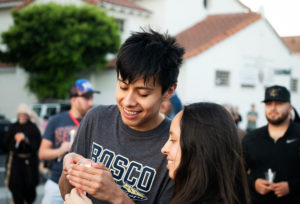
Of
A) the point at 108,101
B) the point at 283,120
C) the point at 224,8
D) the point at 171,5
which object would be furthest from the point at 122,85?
the point at 224,8

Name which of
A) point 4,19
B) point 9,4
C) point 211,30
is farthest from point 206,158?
point 4,19

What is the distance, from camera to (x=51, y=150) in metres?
4.88

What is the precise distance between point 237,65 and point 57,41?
10.8 meters

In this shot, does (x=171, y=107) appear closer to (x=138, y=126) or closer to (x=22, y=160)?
(x=138, y=126)

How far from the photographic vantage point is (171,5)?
90.0ft

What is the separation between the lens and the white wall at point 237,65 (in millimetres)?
23266

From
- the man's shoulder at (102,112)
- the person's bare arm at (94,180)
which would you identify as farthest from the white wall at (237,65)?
the person's bare arm at (94,180)

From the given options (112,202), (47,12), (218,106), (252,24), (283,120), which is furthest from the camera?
(252,24)

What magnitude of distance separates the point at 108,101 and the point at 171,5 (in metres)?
7.62

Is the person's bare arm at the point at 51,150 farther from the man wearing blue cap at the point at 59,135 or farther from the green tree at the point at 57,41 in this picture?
the green tree at the point at 57,41

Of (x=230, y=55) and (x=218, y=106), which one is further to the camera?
(x=230, y=55)

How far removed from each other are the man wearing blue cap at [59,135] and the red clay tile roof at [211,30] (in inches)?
694

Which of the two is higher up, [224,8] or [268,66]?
[224,8]

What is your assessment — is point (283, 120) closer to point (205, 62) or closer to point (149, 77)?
point (149, 77)
